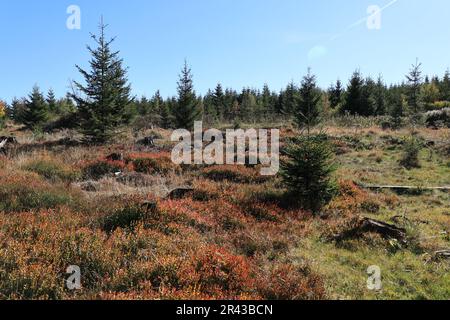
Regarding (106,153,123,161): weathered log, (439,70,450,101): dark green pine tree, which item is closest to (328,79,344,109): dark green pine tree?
(439,70,450,101): dark green pine tree

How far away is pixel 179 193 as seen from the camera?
11625mm

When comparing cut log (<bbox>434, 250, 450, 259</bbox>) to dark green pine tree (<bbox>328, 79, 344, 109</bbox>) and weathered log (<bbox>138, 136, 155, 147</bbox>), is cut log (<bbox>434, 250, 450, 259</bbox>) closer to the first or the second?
weathered log (<bbox>138, 136, 155, 147</bbox>)

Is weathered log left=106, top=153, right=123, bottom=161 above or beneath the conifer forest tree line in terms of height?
beneath

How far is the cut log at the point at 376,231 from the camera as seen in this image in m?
8.56

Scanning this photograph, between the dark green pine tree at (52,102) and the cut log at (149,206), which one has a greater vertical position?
the dark green pine tree at (52,102)

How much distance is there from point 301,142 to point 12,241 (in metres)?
8.63

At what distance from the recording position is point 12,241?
21.7 ft

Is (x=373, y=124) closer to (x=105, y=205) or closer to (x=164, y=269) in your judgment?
(x=105, y=205)
